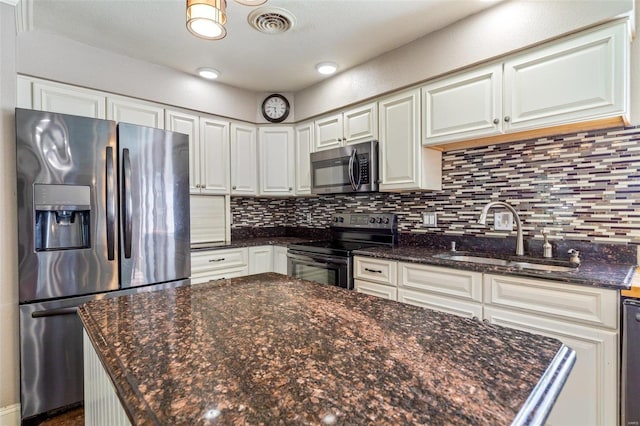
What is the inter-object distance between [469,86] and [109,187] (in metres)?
2.38

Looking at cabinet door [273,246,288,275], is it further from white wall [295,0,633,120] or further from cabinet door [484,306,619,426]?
cabinet door [484,306,619,426]

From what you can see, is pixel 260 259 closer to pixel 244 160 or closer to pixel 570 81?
pixel 244 160

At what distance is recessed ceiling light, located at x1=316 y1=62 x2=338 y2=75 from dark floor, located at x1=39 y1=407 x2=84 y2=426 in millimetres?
2972

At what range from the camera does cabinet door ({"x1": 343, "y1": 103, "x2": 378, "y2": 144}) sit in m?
2.70

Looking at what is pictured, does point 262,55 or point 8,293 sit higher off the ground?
point 262,55

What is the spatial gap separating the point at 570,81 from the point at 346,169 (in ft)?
5.27

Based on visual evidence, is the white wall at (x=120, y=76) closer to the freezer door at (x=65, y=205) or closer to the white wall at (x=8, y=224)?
the white wall at (x=8, y=224)

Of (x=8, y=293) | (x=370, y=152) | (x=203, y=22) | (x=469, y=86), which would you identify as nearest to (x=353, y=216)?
(x=370, y=152)

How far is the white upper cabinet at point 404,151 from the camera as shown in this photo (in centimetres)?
241

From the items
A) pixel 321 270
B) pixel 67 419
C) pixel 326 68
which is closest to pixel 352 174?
pixel 321 270

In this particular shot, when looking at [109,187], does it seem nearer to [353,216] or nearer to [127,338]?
[127,338]

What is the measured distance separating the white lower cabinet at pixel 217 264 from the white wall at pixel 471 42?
164 cm

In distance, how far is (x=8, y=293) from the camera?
1784 millimetres

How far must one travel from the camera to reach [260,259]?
3.18 m
